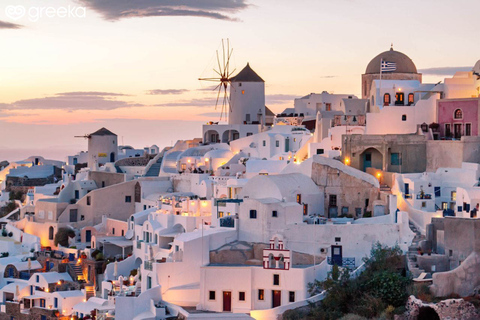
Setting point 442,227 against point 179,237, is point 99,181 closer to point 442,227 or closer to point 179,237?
point 179,237

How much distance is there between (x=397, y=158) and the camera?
4178 centimetres

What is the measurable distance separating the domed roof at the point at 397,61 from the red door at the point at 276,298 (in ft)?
59.8

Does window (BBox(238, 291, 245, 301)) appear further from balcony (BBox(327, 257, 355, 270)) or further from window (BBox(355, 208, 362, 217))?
window (BBox(355, 208, 362, 217))

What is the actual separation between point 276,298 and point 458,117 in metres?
12.7

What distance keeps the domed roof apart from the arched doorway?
825 cm

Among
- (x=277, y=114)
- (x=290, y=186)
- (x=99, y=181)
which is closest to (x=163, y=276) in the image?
(x=290, y=186)

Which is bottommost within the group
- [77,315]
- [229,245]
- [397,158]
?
[77,315]

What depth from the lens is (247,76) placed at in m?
57.8

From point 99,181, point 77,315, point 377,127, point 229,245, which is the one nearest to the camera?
point 229,245

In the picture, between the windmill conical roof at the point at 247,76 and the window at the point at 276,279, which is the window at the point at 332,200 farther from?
the windmill conical roof at the point at 247,76

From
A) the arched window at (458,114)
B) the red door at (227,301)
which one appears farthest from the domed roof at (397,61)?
the red door at (227,301)

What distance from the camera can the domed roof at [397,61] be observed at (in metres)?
49.3

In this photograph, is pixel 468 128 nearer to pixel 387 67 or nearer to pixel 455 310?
pixel 387 67

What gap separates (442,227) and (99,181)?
23997 mm
